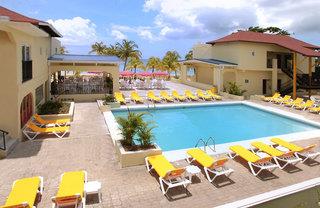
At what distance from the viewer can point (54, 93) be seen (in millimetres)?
24469

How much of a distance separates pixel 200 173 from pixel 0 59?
9.61m

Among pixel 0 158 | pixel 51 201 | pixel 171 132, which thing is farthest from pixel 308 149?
pixel 0 158

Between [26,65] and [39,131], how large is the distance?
3.51 m

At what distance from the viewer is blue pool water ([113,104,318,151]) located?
1653 centimetres

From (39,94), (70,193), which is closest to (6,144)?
(70,193)

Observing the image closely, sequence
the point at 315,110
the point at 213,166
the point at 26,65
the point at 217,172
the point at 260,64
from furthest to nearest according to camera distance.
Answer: the point at 260,64 < the point at 315,110 < the point at 26,65 < the point at 213,166 < the point at 217,172

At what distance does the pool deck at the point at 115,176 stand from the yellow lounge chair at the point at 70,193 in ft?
1.43

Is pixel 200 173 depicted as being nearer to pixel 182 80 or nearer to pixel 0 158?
pixel 0 158

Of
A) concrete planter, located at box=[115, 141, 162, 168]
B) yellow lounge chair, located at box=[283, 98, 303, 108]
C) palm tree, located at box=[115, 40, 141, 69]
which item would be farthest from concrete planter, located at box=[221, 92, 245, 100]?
palm tree, located at box=[115, 40, 141, 69]

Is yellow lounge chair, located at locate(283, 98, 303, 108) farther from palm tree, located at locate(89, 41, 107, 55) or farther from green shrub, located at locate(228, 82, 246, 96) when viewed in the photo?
palm tree, located at locate(89, 41, 107, 55)

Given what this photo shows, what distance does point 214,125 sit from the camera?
19609 mm

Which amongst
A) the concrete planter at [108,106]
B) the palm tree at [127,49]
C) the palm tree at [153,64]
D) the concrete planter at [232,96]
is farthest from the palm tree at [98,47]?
the concrete planter at [108,106]

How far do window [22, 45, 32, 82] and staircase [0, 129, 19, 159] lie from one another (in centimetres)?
298

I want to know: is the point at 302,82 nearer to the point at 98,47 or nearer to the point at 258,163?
the point at 258,163
